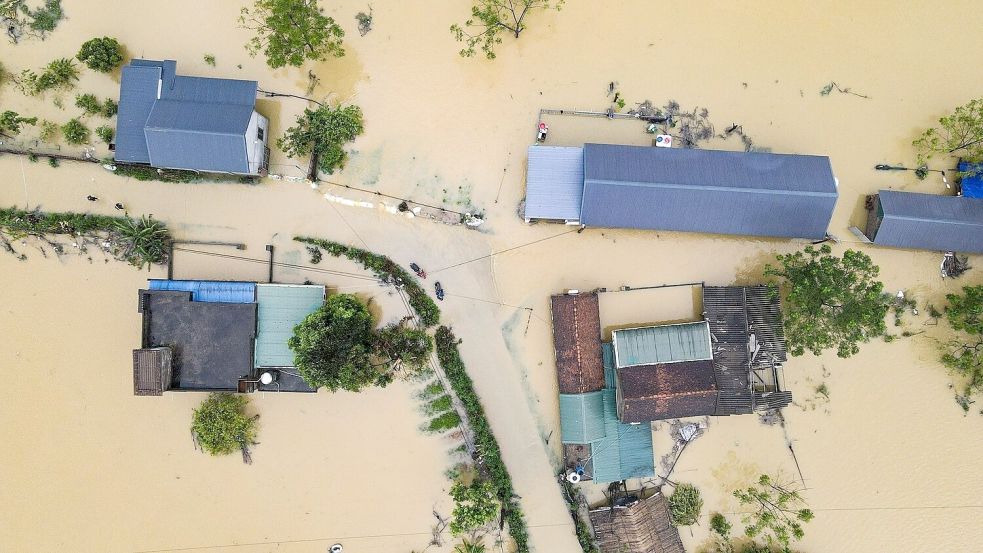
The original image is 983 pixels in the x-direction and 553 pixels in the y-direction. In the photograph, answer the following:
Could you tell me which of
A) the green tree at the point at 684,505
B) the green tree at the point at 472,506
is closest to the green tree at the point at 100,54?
the green tree at the point at 472,506

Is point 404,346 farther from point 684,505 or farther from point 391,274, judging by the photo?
point 684,505

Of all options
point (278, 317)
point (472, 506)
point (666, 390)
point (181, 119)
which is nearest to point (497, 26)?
point (181, 119)

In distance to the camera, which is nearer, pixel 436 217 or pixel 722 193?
pixel 722 193

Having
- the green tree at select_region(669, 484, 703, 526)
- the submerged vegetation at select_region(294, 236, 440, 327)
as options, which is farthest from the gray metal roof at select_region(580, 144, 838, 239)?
the green tree at select_region(669, 484, 703, 526)

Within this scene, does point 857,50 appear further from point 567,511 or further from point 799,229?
point 567,511

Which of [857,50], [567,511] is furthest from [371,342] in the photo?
[857,50]

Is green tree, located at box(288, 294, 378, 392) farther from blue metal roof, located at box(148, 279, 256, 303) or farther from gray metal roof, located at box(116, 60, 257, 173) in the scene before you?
gray metal roof, located at box(116, 60, 257, 173)
